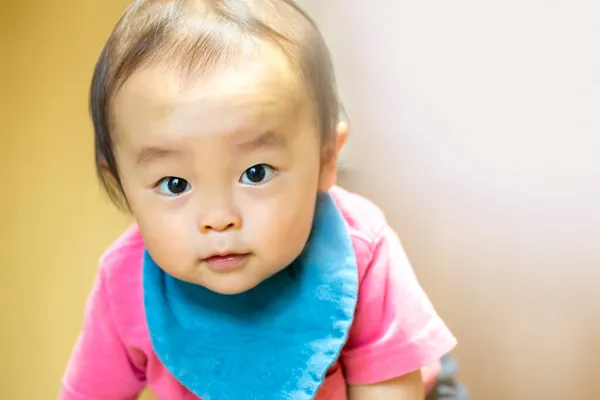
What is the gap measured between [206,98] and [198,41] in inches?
2.0

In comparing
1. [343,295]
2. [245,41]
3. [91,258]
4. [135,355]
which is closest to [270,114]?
[245,41]

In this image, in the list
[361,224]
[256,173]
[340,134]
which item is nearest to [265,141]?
[256,173]

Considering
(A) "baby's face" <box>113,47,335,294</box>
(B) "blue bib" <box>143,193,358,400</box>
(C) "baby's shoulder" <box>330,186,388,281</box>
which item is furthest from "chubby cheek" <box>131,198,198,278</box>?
(C) "baby's shoulder" <box>330,186,388,281</box>

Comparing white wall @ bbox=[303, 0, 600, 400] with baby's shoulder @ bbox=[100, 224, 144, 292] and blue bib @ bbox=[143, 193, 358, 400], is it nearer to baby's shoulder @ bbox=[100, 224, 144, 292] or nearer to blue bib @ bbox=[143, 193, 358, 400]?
blue bib @ bbox=[143, 193, 358, 400]

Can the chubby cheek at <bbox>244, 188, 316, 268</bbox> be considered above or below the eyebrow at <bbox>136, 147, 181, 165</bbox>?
below

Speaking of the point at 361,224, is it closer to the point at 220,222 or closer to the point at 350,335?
the point at 350,335

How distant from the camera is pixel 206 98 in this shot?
0.60m

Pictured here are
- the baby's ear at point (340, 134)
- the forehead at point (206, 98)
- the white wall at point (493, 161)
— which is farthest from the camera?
the white wall at point (493, 161)

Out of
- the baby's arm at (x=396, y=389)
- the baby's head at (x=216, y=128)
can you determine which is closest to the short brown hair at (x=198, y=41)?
the baby's head at (x=216, y=128)

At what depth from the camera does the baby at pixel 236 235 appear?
61 centimetres

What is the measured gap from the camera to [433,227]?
1001mm

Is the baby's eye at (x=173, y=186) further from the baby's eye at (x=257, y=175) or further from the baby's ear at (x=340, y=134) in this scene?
the baby's ear at (x=340, y=134)

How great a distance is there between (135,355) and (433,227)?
0.45 metres

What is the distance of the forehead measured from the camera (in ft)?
1.96
